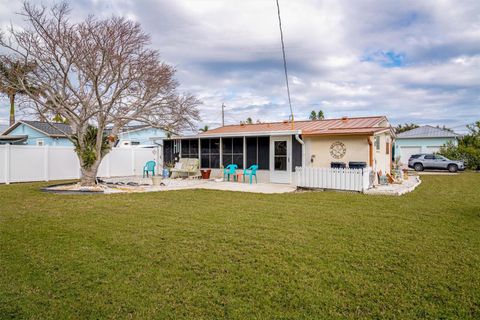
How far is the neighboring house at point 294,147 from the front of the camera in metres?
12.5

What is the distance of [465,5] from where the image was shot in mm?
8719

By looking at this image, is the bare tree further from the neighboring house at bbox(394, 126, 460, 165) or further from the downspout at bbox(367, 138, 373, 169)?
the neighboring house at bbox(394, 126, 460, 165)

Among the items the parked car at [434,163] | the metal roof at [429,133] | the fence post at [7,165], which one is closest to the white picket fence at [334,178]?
the fence post at [7,165]

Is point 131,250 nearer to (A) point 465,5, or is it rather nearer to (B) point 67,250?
(B) point 67,250

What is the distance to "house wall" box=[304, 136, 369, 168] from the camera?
1227 cm

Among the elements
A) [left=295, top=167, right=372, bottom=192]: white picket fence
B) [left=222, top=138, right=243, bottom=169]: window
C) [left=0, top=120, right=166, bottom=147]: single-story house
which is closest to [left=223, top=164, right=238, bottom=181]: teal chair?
[left=222, top=138, right=243, bottom=169]: window

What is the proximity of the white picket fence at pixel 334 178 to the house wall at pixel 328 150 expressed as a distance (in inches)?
34.5

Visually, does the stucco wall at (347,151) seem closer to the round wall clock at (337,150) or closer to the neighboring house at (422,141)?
the round wall clock at (337,150)

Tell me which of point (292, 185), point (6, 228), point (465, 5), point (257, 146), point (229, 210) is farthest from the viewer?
point (257, 146)

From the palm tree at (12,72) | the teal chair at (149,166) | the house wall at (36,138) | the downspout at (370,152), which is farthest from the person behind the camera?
the house wall at (36,138)

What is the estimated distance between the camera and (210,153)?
648 inches

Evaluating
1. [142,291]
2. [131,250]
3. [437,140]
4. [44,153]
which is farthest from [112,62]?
[437,140]

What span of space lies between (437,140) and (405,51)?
61.4 ft

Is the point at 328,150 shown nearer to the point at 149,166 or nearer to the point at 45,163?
the point at 149,166
